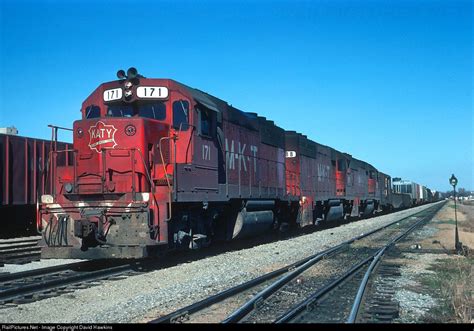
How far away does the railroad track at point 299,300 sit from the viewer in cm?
647

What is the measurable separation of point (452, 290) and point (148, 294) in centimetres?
520

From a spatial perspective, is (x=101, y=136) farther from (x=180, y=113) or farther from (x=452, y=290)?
(x=452, y=290)

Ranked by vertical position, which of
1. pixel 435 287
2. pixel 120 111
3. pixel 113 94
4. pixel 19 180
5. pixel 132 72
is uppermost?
pixel 132 72

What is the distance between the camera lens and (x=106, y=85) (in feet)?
37.3

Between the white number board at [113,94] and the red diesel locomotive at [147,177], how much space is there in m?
0.03

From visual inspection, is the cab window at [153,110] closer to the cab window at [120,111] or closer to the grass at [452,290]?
the cab window at [120,111]

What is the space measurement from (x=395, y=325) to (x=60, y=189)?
7557 mm

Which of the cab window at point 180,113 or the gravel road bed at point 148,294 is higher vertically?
the cab window at point 180,113

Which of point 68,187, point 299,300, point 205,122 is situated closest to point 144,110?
point 205,122

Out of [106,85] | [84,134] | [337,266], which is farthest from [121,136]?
[337,266]

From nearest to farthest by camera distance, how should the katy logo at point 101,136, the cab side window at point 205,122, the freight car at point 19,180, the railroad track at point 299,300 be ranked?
1. the railroad track at point 299,300
2. the katy logo at point 101,136
3. the cab side window at point 205,122
4. the freight car at point 19,180

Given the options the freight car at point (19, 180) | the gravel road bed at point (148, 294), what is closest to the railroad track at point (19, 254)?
the freight car at point (19, 180)

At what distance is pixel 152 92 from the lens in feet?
36.1
